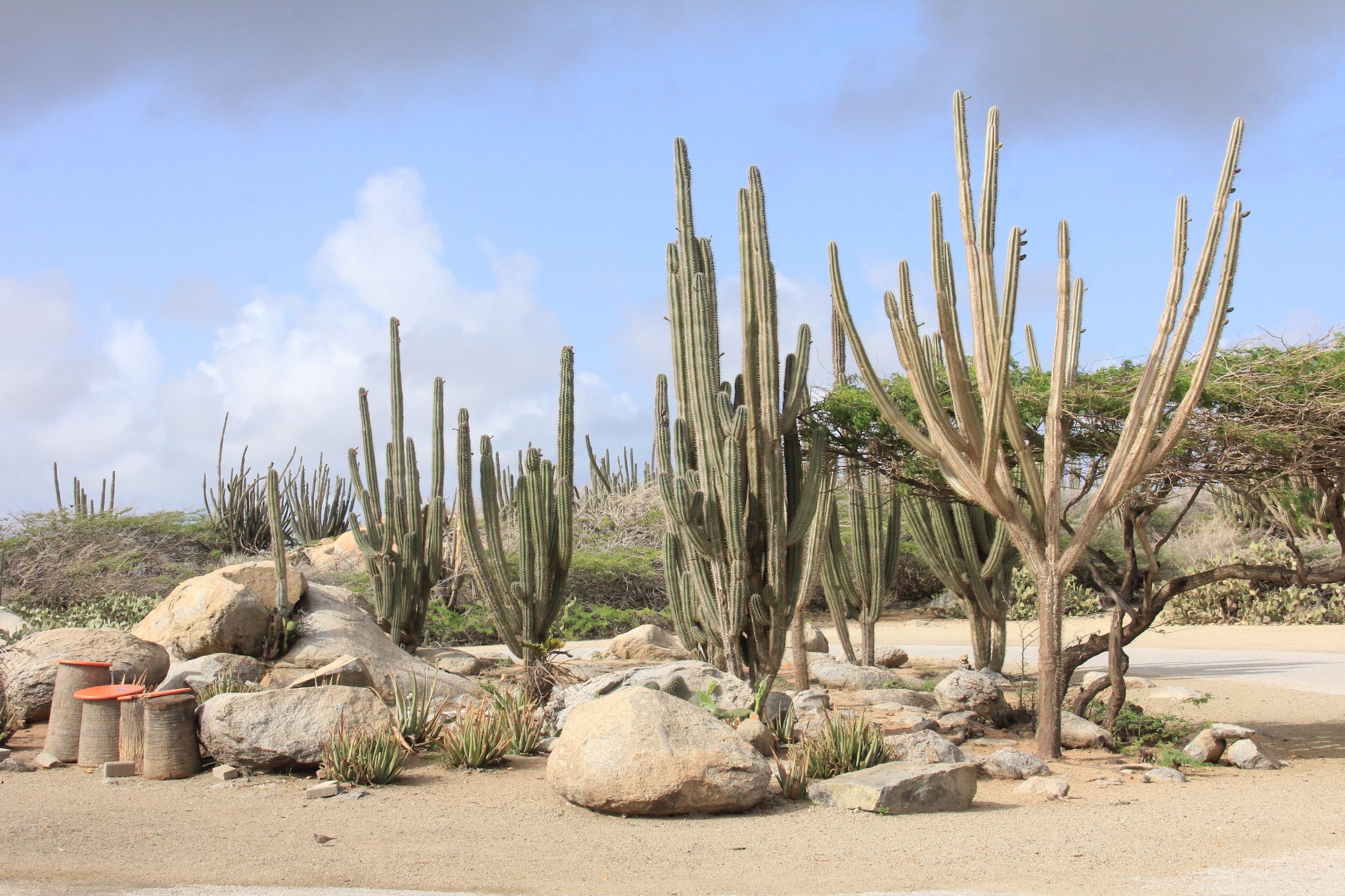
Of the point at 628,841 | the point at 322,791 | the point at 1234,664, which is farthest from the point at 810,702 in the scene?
the point at 1234,664

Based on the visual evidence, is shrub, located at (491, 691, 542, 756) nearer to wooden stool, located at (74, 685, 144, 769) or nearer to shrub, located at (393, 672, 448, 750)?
shrub, located at (393, 672, 448, 750)

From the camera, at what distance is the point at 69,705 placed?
7.43 metres

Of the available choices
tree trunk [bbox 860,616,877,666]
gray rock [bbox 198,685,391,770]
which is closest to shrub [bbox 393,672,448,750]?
gray rock [bbox 198,685,391,770]

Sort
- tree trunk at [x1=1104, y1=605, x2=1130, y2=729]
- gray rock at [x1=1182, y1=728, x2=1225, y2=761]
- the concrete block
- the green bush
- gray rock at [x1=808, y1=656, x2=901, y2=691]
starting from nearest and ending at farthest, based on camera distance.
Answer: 1. the concrete block
2. gray rock at [x1=1182, y1=728, x2=1225, y2=761]
3. tree trunk at [x1=1104, y1=605, x2=1130, y2=729]
4. gray rock at [x1=808, y1=656, x2=901, y2=691]
5. the green bush

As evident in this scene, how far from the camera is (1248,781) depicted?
7230 mm

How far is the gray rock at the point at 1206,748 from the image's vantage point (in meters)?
7.82

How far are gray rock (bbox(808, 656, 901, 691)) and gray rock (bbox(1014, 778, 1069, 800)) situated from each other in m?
4.92

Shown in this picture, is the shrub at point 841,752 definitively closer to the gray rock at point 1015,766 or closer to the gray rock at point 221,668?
the gray rock at point 1015,766

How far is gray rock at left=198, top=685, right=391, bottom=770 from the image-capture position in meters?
6.83

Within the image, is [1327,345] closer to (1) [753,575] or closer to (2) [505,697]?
(1) [753,575]

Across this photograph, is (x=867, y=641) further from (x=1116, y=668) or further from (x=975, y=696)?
(x=1116, y=668)

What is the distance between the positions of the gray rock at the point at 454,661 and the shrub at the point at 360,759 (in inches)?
211

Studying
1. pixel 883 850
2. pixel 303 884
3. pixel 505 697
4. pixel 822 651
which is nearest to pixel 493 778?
pixel 505 697

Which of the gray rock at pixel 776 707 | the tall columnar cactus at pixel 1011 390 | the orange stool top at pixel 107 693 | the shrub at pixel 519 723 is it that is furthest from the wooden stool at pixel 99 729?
the tall columnar cactus at pixel 1011 390
